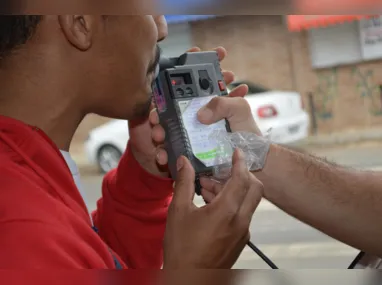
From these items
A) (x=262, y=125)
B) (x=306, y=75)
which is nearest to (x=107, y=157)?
(x=262, y=125)

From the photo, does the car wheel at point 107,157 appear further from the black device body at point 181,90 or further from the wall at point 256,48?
the black device body at point 181,90

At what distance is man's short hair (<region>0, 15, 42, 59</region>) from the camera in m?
0.81

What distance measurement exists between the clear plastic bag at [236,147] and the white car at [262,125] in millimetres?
3552

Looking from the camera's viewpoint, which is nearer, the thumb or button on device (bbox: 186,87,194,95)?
the thumb

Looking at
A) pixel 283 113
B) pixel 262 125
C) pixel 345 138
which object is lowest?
pixel 345 138

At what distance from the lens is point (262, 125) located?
4766 mm

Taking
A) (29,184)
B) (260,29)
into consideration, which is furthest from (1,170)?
(260,29)

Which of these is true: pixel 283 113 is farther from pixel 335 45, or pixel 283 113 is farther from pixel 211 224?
pixel 211 224

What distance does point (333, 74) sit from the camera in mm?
8523

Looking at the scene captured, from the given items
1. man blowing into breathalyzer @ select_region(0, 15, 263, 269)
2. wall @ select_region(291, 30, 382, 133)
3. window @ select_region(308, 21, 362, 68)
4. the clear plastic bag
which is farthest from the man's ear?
window @ select_region(308, 21, 362, 68)

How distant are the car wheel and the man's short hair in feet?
12.5

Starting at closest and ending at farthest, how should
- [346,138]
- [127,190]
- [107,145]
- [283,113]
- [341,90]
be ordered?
[127,190], [107,145], [283,113], [346,138], [341,90]

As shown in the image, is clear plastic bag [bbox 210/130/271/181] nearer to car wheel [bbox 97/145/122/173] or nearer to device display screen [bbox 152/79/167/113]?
device display screen [bbox 152/79/167/113]

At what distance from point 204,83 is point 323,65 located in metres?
7.82
